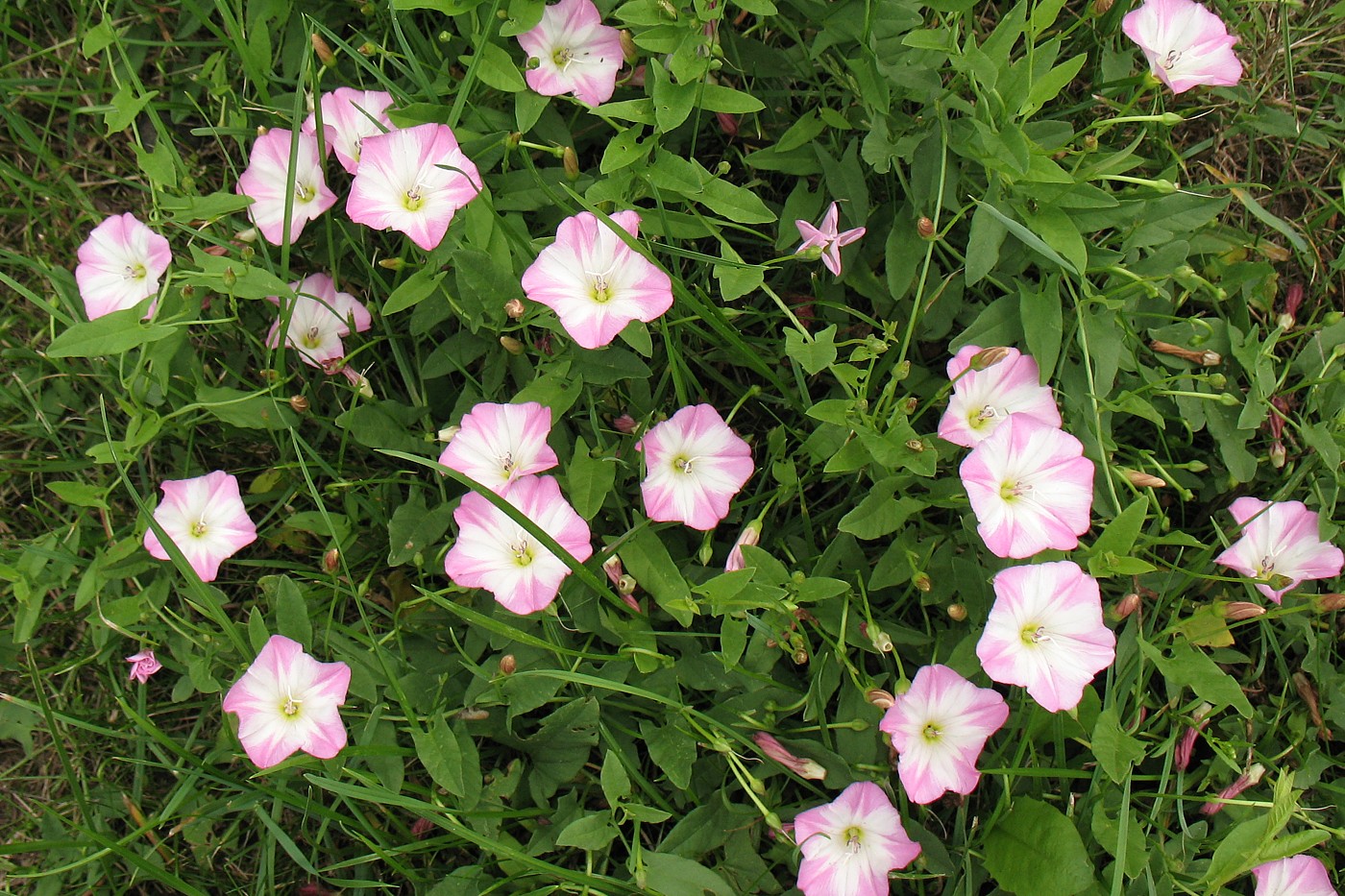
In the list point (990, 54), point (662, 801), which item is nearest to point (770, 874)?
point (662, 801)

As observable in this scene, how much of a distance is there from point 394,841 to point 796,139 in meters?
1.66

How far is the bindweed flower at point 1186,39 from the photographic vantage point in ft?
6.69

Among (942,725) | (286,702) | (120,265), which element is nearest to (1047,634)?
(942,725)

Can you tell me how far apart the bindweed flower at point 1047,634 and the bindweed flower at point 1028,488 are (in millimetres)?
53

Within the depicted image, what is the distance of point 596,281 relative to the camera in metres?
1.93

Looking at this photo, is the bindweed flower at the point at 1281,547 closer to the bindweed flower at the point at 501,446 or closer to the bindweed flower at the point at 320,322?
the bindweed flower at the point at 501,446

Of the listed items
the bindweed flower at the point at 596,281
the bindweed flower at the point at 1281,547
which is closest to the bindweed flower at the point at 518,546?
the bindweed flower at the point at 596,281

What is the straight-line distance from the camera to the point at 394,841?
218cm

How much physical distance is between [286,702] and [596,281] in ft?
3.19

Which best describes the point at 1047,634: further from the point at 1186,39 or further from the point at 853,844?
the point at 1186,39

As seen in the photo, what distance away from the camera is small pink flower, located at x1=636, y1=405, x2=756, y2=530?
1963mm

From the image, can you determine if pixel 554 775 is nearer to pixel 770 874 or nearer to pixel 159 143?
pixel 770 874

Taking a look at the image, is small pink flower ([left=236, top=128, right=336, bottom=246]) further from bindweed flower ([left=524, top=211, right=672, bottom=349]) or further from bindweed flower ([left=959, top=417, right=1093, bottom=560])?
bindweed flower ([left=959, top=417, right=1093, bottom=560])

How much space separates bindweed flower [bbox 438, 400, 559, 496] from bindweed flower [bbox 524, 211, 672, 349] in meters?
0.19
